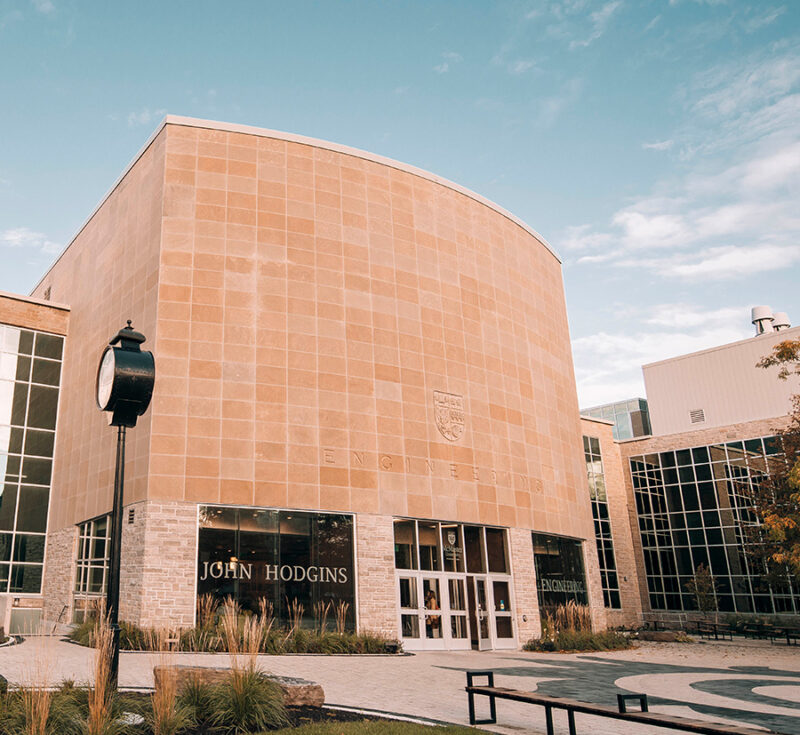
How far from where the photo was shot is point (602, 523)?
43.1m

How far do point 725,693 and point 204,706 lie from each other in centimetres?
1008

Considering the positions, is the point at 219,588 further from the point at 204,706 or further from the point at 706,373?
the point at 706,373

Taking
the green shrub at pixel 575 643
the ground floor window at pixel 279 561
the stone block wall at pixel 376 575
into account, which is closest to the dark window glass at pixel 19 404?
the ground floor window at pixel 279 561

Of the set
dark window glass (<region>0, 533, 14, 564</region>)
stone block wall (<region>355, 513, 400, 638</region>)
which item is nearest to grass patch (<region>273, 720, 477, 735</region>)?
stone block wall (<region>355, 513, 400, 638</region>)

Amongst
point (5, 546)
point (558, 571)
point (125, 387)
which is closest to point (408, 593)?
point (558, 571)

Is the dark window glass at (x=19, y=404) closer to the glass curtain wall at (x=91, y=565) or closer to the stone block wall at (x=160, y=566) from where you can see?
the glass curtain wall at (x=91, y=565)

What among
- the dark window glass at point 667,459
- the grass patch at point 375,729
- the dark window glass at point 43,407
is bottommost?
the grass patch at point 375,729

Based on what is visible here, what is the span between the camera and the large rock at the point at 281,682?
9500mm

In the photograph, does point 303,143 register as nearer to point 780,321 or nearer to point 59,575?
point 59,575

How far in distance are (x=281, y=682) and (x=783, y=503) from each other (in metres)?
25.2

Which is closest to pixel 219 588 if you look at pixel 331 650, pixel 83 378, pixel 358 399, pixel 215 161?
pixel 331 650

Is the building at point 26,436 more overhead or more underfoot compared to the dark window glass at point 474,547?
more overhead

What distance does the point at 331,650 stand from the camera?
2003 centimetres

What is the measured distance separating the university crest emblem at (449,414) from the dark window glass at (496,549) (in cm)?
397
